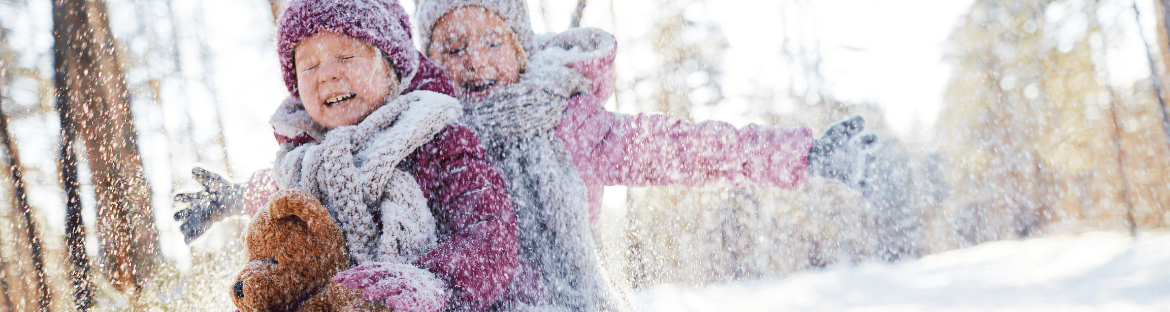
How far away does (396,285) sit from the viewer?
2.27ft

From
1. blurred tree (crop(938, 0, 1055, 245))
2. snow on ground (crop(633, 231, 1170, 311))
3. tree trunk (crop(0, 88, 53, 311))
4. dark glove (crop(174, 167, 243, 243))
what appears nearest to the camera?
dark glove (crop(174, 167, 243, 243))

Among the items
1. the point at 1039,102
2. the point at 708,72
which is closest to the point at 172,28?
the point at 708,72

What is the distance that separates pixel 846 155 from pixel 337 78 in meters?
1.17

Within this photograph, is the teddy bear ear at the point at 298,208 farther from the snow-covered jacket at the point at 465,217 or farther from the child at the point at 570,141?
the child at the point at 570,141

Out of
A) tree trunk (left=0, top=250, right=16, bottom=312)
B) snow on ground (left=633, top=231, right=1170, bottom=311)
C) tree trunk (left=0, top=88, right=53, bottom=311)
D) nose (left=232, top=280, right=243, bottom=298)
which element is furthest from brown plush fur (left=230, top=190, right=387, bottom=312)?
tree trunk (left=0, top=250, right=16, bottom=312)

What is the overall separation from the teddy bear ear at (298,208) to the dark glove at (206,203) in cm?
80

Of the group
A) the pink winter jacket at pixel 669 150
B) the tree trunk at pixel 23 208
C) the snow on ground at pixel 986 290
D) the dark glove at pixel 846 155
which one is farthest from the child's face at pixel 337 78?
the tree trunk at pixel 23 208

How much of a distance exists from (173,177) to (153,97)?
73cm

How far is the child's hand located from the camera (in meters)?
0.68

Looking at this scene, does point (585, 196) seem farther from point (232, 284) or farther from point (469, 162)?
point (232, 284)

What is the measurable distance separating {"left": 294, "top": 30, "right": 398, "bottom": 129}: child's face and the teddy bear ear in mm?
272

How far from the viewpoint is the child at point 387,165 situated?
0.78m

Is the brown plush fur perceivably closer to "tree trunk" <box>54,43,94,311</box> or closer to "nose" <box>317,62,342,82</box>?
"nose" <box>317,62,342,82</box>

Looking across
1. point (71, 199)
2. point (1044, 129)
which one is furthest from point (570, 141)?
point (1044, 129)
